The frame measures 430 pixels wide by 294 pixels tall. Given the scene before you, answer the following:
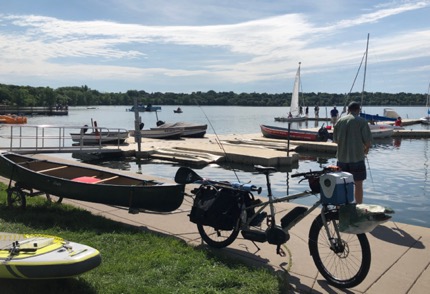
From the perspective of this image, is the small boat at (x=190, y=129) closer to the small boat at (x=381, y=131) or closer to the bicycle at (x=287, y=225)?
the small boat at (x=381, y=131)

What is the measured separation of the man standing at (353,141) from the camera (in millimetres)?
6859

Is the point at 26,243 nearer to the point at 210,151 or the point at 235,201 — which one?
the point at 235,201

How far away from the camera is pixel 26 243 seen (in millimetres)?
4223

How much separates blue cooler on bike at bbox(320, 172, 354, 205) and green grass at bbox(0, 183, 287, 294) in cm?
102

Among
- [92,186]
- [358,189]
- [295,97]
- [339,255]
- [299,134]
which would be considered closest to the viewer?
[339,255]

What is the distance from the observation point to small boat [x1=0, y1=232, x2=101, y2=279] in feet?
12.5

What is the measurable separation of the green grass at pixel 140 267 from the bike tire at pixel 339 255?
52 cm

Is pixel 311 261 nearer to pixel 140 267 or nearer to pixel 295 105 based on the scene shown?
pixel 140 267

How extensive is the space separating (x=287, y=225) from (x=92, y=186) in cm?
329

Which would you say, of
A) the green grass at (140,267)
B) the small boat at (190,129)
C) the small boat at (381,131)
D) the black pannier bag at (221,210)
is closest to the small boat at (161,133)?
the small boat at (190,129)

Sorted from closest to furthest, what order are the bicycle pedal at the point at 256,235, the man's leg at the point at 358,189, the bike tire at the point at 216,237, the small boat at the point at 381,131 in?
1. the bicycle pedal at the point at 256,235
2. the bike tire at the point at 216,237
3. the man's leg at the point at 358,189
4. the small boat at the point at 381,131

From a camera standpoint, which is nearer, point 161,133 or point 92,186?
point 92,186

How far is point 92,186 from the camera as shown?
21.7 feet

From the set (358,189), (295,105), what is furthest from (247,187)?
(295,105)
